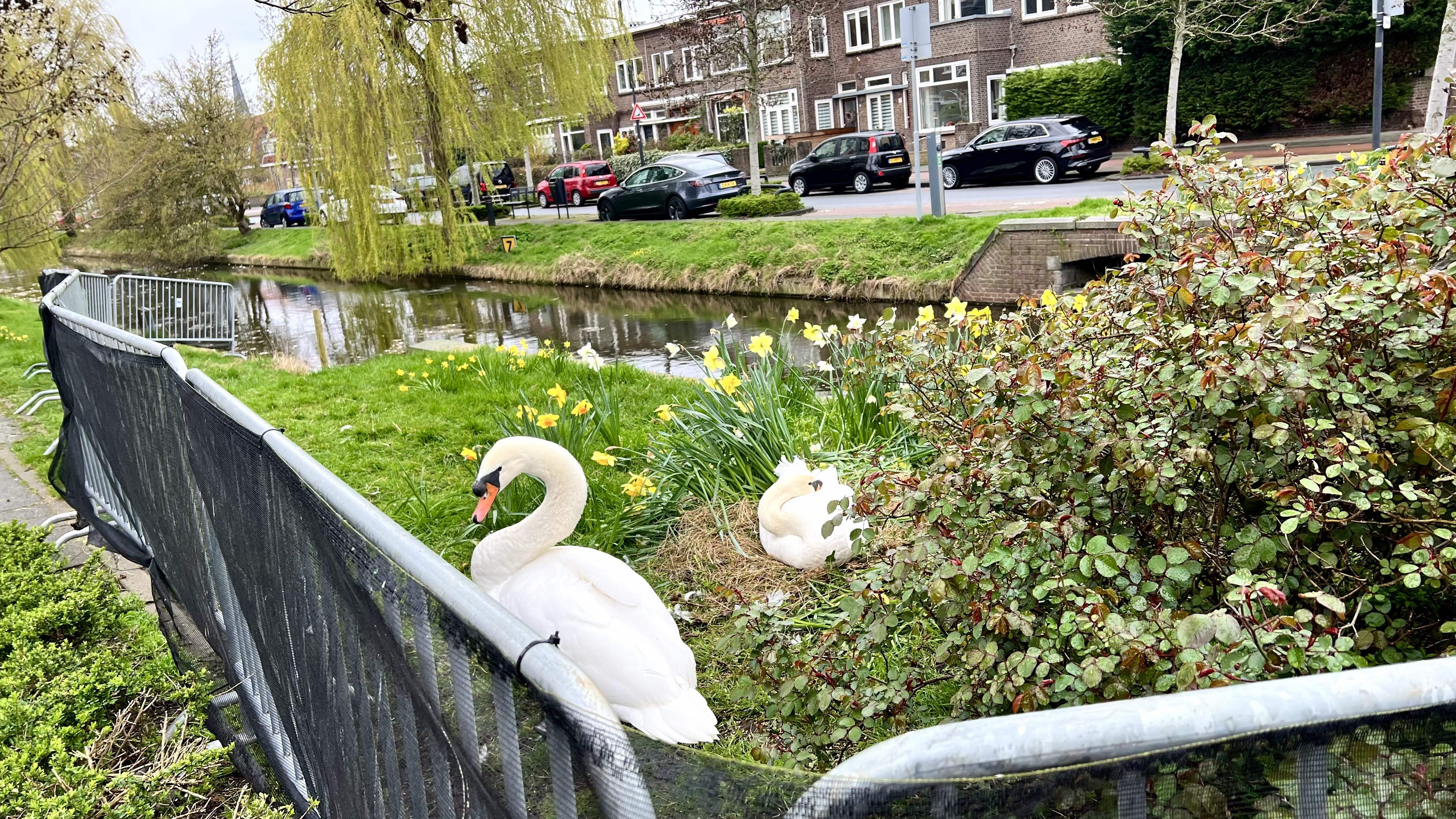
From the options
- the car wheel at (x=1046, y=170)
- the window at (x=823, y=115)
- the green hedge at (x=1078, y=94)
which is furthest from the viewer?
the window at (x=823, y=115)

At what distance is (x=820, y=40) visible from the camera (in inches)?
1565

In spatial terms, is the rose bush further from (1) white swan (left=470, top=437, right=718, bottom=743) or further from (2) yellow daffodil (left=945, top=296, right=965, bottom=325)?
(2) yellow daffodil (left=945, top=296, right=965, bottom=325)

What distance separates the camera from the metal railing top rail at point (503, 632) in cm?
114

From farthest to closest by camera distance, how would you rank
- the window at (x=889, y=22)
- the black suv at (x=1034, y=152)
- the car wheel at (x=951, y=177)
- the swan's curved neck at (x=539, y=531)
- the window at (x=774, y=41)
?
the window at (x=889, y=22) < the window at (x=774, y=41) < the car wheel at (x=951, y=177) < the black suv at (x=1034, y=152) < the swan's curved neck at (x=539, y=531)

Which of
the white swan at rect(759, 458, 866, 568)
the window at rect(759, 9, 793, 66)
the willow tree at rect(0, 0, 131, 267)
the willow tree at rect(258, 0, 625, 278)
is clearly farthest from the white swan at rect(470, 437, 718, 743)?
the window at rect(759, 9, 793, 66)

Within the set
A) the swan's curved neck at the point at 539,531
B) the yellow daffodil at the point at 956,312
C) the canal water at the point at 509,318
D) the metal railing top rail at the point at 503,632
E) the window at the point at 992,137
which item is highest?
the window at the point at 992,137

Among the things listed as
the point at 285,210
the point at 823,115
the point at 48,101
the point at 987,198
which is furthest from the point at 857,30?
the point at 48,101

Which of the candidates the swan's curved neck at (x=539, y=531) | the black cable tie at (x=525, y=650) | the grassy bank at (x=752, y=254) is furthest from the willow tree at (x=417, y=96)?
the black cable tie at (x=525, y=650)

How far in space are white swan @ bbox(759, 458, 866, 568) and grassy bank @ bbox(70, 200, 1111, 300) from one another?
10.5 metres

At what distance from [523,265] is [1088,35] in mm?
19653

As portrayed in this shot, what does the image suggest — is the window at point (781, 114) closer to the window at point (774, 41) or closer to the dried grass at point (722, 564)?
the window at point (774, 41)

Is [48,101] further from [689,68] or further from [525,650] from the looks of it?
[689,68]

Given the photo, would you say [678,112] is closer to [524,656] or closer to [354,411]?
[354,411]

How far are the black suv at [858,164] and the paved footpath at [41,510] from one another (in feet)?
65.9
